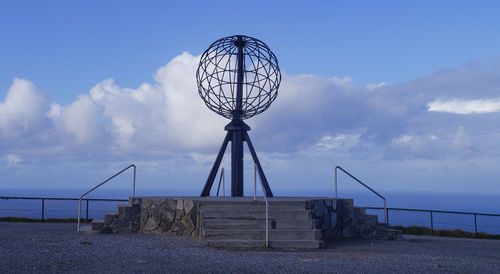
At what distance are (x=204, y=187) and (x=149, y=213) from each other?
214 cm

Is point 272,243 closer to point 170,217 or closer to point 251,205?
point 251,205

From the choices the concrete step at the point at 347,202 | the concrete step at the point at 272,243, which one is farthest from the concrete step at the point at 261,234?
the concrete step at the point at 347,202

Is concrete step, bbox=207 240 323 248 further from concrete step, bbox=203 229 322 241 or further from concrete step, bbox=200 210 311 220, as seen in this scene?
concrete step, bbox=200 210 311 220

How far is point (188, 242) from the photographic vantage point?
880 cm

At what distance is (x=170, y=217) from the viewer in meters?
10.1

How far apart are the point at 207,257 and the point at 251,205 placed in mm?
2558

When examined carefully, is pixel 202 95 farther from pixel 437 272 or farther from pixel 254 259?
pixel 437 272

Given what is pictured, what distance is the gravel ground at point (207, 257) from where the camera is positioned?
5887 millimetres

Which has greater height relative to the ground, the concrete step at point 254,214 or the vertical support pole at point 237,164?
the vertical support pole at point 237,164

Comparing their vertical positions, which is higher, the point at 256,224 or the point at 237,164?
the point at 237,164

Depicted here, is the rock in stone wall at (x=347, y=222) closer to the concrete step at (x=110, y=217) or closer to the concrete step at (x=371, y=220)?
the concrete step at (x=371, y=220)

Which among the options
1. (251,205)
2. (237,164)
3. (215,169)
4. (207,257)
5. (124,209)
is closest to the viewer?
(207,257)

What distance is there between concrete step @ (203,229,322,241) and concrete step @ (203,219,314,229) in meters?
0.19

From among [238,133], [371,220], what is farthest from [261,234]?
[238,133]
